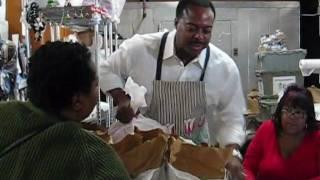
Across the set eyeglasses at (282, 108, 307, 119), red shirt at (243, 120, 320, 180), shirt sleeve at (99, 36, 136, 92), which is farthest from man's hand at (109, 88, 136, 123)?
eyeglasses at (282, 108, 307, 119)

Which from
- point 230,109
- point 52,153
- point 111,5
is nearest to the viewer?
point 52,153

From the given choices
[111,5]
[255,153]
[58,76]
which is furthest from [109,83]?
[255,153]

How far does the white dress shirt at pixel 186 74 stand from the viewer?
7.28 ft

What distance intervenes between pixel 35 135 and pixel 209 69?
1.10 metres

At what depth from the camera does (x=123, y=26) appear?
226 inches

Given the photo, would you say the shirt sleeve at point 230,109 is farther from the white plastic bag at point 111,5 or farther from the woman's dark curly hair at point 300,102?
the woman's dark curly hair at point 300,102

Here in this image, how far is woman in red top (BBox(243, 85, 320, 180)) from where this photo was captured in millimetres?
2910

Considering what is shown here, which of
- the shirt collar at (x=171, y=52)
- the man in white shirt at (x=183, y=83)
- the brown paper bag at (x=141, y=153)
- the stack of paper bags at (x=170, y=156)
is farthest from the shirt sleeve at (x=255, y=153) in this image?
the brown paper bag at (x=141, y=153)

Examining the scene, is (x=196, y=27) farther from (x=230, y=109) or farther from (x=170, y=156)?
(x=170, y=156)

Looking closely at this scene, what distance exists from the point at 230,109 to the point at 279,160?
871mm

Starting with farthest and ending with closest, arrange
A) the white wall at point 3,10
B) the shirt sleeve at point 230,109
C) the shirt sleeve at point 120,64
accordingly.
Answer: the white wall at point 3,10
the shirt sleeve at point 120,64
the shirt sleeve at point 230,109

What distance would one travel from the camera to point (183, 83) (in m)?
2.22

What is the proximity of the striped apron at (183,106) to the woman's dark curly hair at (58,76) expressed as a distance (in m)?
0.89

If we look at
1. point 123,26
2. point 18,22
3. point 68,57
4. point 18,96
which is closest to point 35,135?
point 68,57
